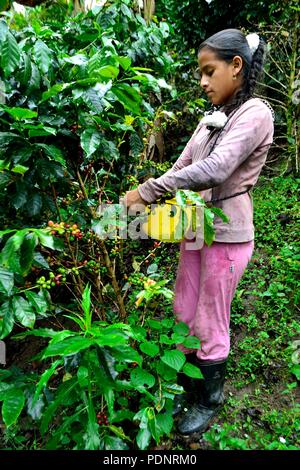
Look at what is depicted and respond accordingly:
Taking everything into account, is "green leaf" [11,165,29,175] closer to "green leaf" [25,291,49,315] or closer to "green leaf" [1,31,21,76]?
"green leaf" [1,31,21,76]

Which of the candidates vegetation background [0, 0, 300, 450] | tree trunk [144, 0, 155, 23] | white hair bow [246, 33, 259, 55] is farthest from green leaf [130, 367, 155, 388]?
tree trunk [144, 0, 155, 23]

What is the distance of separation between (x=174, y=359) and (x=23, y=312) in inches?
27.0

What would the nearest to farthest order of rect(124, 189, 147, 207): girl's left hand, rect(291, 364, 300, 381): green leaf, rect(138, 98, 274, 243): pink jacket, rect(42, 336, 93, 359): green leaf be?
rect(42, 336, 93, 359): green leaf
rect(138, 98, 274, 243): pink jacket
rect(124, 189, 147, 207): girl's left hand
rect(291, 364, 300, 381): green leaf

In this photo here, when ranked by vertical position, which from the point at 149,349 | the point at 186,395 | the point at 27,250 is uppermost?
the point at 27,250

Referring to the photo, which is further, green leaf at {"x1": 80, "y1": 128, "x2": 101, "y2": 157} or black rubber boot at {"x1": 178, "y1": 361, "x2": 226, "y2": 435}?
black rubber boot at {"x1": 178, "y1": 361, "x2": 226, "y2": 435}

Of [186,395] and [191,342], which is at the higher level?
[191,342]

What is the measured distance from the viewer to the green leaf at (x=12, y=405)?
1.26m

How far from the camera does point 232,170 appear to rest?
1.39 meters

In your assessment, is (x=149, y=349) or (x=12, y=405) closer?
(x=12, y=405)

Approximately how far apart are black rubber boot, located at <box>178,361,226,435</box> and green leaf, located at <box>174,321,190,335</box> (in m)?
0.16

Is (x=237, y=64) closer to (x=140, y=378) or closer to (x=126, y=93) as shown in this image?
(x=126, y=93)

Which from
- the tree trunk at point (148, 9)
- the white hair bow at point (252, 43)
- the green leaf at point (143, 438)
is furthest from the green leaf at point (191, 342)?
the tree trunk at point (148, 9)

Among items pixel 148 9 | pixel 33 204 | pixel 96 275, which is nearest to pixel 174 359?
pixel 96 275

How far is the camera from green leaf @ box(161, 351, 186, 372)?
1555 millimetres
